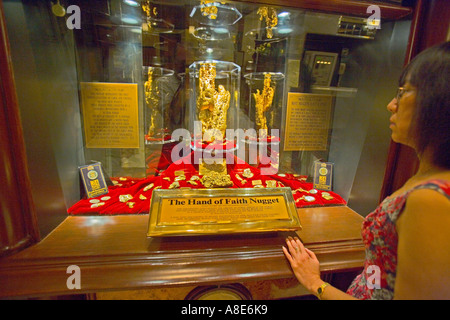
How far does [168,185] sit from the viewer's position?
1258 mm

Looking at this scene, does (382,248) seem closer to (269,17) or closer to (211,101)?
(211,101)

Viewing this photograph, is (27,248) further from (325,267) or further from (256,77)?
(256,77)

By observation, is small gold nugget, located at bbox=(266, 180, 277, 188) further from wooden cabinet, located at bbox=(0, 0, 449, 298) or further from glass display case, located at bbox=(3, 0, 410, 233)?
wooden cabinet, located at bbox=(0, 0, 449, 298)

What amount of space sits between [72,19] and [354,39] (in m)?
1.37

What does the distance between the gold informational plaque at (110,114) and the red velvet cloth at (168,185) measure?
235mm

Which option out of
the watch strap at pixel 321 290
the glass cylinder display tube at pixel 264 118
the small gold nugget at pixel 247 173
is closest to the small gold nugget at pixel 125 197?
the small gold nugget at pixel 247 173

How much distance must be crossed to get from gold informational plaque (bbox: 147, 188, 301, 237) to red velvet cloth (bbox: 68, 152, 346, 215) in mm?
285

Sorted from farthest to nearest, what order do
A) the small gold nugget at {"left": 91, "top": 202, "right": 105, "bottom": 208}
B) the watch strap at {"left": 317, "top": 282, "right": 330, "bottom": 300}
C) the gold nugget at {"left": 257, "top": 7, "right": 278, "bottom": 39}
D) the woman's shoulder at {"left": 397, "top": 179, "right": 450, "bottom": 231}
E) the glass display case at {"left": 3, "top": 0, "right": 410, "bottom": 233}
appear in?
the gold nugget at {"left": 257, "top": 7, "right": 278, "bottom": 39} < the small gold nugget at {"left": 91, "top": 202, "right": 105, "bottom": 208} < the glass display case at {"left": 3, "top": 0, "right": 410, "bottom": 233} < the watch strap at {"left": 317, "top": 282, "right": 330, "bottom": 300} < the woman's shoulder at {"left": 397, "top": 179, "right": 450, "bottom": 231}

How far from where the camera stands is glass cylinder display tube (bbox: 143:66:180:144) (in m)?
1.31

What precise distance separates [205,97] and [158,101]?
1.02 feet

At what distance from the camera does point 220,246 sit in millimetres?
793

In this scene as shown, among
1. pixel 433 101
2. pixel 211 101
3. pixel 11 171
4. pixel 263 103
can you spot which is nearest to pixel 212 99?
pixel 211 101

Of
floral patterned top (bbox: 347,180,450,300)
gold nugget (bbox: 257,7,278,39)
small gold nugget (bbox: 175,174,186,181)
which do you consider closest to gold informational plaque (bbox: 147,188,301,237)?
floral patterned top (bbox: 347,180,450,300)

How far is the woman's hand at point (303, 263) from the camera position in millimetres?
642
